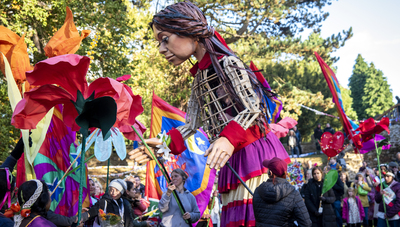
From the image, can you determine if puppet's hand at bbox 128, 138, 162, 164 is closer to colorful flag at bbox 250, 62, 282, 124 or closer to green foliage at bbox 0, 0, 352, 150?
colorful flag at bbox 250, 62, 282, 124

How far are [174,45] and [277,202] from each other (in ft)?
5.37

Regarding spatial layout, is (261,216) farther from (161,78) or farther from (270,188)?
(161,78)

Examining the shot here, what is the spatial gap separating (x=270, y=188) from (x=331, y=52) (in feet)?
58.7

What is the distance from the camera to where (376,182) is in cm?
809

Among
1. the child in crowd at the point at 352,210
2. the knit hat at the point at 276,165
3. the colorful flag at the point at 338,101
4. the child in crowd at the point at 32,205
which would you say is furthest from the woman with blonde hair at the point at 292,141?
the child in crowd at the point at 32,205

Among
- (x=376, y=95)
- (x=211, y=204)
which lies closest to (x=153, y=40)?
(x=211, y=204)

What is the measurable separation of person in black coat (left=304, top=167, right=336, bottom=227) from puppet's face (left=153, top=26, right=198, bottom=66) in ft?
16.1

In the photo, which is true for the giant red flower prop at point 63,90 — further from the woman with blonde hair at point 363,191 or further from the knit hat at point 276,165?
the woman with blonde hair at point 363,191

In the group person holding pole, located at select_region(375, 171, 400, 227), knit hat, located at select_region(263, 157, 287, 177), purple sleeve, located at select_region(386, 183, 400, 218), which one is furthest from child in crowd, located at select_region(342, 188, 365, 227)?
knit hat, located at select_region(263, 157, 287, 177)

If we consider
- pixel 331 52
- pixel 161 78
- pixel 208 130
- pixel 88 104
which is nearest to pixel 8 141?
pixel 161 78

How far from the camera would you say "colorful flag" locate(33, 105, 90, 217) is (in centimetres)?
338

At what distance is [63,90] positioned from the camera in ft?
6.44

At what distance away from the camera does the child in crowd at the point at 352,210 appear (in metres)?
9.14

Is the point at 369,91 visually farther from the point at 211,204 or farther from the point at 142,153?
the point at 142,153
